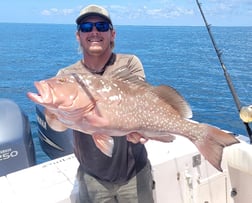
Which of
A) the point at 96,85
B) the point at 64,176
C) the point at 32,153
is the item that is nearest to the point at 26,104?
the point at 32,153

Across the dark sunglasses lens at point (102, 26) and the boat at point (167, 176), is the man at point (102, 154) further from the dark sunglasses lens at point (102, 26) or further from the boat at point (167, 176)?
the boat at point (167, 176)

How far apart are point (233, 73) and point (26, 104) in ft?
36.7

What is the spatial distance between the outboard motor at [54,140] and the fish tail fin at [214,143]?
114 inches

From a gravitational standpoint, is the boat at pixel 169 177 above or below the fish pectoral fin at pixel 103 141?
below

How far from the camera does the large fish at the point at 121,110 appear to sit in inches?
85.6

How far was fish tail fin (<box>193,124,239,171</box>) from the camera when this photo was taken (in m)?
2.33

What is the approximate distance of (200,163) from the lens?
373 centimetres

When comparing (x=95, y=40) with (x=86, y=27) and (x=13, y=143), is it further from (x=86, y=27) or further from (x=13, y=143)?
(x=13, y=143)

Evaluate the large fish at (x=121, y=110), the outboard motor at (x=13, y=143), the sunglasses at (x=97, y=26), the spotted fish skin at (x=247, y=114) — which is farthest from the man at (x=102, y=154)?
the outboard motor at (x=13, y=143)

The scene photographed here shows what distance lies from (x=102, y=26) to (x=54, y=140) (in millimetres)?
3118

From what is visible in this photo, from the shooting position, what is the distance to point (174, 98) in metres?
2.47

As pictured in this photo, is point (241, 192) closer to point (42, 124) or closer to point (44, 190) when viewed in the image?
point (44, 190)

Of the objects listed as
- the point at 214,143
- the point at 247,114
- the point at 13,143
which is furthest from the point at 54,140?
the point at 214,143

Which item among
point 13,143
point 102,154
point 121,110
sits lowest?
point 13,143
